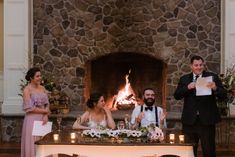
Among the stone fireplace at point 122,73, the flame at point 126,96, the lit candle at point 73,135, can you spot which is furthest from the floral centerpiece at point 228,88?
the lit candle at point 73,135

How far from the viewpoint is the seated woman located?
5.55 metres

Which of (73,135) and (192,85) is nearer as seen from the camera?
(73,135)

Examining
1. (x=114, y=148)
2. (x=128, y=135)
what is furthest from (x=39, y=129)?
(x=114, y=148)

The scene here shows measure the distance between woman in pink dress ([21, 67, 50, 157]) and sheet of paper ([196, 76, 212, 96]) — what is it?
1911 mm

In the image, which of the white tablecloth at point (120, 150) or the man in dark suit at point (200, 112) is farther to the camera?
the man in dark suit at point (200, 112)

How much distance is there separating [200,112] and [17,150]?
3.48m

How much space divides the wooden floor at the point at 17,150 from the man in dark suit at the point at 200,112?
2.18 m

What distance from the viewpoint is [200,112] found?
5.45m

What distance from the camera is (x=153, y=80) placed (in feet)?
31.8

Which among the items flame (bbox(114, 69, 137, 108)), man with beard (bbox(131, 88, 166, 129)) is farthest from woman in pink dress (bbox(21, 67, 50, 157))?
flame (bbox(114, 69, 137, 108))

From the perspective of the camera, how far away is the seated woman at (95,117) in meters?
5.55

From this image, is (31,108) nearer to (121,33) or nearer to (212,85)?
(212,85)

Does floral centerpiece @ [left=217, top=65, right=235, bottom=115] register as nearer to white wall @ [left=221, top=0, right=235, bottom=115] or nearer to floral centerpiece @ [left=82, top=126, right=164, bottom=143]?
white wall @ [left=221, top=0, right=235, bottom=115]

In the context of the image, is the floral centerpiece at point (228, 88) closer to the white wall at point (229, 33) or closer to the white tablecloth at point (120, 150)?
the white wall at point (229, 33)
